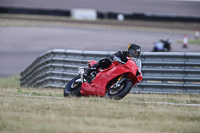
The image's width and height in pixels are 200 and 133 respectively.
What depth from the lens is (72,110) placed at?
624cm

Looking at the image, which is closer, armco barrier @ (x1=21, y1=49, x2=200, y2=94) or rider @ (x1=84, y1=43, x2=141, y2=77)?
rider @ (x1=84, y1=43, x2=141, y2=77)

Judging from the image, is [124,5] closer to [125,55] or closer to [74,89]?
[74,89]

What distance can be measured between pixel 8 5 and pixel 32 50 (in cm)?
3549

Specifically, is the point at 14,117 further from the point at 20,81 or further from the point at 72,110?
the point at 20,81

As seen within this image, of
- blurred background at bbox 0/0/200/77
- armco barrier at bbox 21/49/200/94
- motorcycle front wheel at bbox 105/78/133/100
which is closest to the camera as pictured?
motorcycle front wheel at bbox 105/78/133/100

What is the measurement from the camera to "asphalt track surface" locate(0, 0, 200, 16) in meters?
58.7

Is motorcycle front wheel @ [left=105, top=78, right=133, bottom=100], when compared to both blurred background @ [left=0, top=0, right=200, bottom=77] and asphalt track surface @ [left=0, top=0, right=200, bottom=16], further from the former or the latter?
asphalt track surface @ [left=0, top=0, right=200, bottom=16]

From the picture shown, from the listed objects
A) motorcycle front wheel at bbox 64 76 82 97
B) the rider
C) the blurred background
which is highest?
the blurred background

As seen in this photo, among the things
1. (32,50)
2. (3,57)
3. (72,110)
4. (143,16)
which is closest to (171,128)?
(72,110)

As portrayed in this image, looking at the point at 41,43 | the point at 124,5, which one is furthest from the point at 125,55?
Result: the point at 124,5

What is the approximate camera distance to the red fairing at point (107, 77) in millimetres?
7312

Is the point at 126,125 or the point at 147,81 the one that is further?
the point at 147,81

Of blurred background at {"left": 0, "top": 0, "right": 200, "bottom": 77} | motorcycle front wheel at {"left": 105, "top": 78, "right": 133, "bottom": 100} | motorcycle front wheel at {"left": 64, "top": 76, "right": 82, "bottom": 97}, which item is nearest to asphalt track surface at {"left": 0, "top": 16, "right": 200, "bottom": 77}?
blurred background at {"left": 0, "top": 0, "right": 200, "bottom": 77}

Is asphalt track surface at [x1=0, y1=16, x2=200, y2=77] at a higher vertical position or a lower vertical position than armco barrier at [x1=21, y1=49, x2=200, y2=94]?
higher
